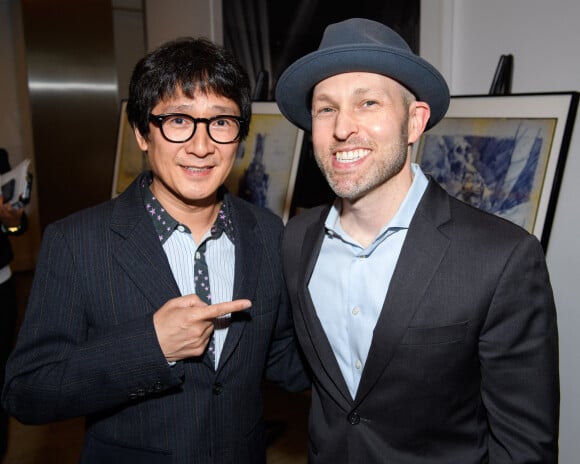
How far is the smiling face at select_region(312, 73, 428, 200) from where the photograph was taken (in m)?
1.35

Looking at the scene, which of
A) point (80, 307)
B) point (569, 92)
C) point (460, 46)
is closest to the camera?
point (80, 307)

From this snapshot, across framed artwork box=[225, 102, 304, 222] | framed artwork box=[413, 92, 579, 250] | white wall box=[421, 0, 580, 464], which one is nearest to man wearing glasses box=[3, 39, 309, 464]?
framed artwork box=[413, 92, 579, 250]

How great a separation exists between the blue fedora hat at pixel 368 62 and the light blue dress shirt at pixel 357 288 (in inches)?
8.3

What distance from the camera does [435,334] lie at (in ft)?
4.17

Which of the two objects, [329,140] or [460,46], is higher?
[460,46]

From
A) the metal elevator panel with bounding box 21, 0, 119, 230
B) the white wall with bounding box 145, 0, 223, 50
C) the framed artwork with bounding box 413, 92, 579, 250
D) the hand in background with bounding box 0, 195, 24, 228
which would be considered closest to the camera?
the framed artwork with bounding box 413, 92, 579, 250

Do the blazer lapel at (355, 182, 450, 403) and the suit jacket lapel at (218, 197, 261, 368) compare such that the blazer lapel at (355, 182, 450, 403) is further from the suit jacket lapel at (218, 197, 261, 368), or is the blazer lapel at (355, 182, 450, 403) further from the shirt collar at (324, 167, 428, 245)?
the suit jacket lapel at (218, 197, 261, 368)

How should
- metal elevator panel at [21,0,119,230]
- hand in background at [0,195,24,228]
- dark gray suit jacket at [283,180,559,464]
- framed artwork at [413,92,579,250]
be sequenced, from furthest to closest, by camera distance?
metal elevator panel at [21,0,119,230], hand in background at [0,195,24,228], framed artwork at [413,92,579,250], dark gray suit jacket at [283,180,559,464]

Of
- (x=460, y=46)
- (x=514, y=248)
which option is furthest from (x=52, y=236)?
(x=460, y=46)

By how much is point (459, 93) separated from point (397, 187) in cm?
98

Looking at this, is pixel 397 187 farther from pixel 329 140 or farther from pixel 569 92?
pixel 569 92

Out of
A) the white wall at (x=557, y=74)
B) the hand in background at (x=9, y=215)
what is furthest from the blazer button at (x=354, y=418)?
the hand in background at (x=9, y=215)

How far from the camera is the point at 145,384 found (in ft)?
4.31

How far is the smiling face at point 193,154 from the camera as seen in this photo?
1.44 m
